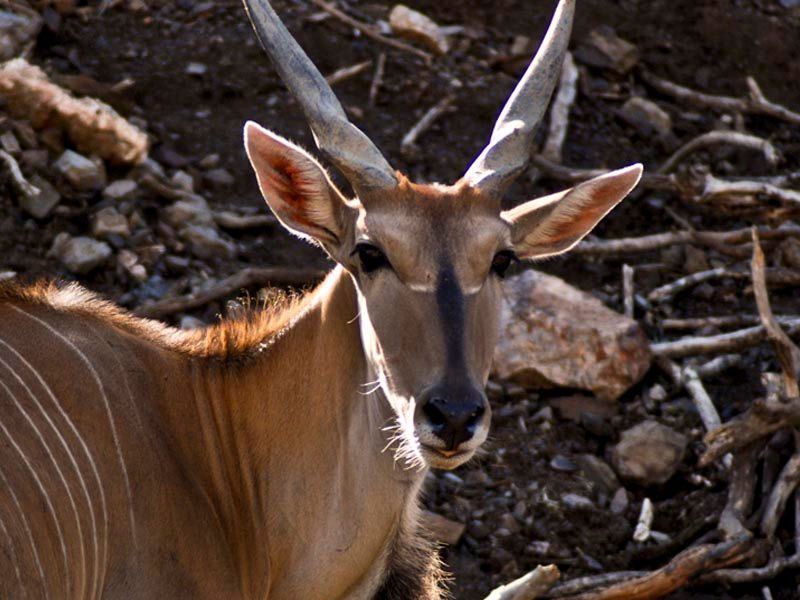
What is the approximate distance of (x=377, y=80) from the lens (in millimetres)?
7094

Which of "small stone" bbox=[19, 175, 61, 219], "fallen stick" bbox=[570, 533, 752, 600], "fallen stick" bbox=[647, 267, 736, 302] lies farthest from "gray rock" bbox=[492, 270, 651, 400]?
"small stone" bbox=[19, 175, 61, 219]

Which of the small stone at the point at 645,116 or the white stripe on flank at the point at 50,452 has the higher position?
the white stripe on flank at the point at 50,452

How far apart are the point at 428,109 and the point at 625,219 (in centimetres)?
119

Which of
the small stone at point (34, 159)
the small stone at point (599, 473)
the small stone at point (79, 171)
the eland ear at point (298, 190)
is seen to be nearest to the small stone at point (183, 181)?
the small stone at point (79, 171)

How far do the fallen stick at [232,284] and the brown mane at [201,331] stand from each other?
135cm

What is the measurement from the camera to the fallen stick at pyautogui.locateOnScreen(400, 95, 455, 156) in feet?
22.1

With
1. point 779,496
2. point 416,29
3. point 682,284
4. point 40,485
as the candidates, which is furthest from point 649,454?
point 416,29

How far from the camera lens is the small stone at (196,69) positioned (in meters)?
6.85

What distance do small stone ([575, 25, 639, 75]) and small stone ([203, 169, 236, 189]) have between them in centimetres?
227

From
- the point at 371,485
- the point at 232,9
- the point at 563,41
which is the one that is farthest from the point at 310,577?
the point at 232,9

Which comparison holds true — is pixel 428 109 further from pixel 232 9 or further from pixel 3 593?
pixel 3 593

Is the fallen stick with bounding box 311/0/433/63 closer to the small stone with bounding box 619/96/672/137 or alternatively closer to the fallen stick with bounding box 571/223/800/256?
the small stone with bounding box 619/96/672/137

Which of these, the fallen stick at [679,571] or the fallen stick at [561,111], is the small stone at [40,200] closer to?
the fallen stick at [561,111]

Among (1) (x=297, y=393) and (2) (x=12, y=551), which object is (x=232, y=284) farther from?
(2) (x=12, y=551)
